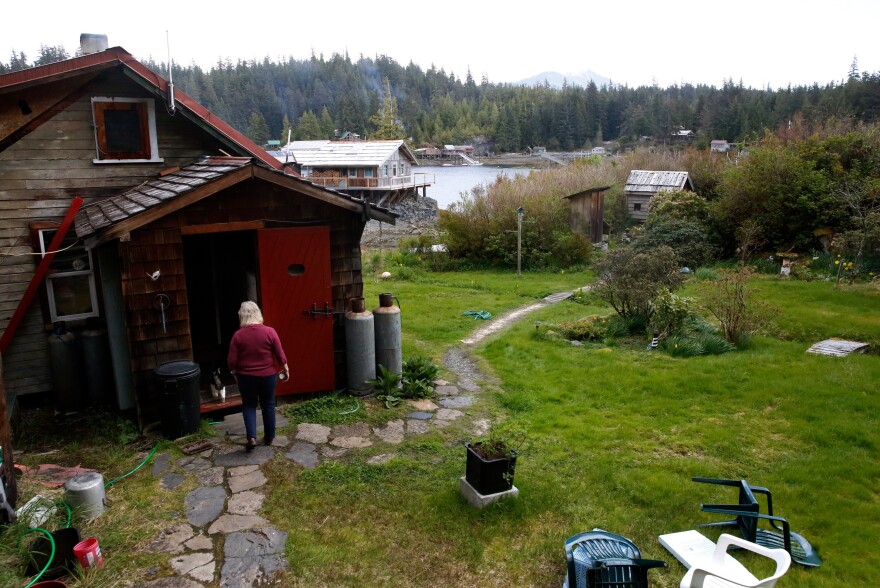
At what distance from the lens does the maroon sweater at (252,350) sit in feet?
22.0

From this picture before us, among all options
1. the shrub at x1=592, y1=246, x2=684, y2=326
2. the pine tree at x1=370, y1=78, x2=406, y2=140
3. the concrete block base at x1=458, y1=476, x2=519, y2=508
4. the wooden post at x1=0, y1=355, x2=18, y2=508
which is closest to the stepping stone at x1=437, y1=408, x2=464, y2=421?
the concrete block base at x1=458, y1=476, x2=519, y2=508

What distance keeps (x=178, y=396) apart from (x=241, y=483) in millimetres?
1589

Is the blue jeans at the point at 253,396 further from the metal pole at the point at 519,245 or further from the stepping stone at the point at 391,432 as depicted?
the metal pole at the point at 519,245

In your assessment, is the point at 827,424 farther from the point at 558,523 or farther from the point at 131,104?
the point at 131,104

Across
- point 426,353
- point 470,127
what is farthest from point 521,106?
point 426,353

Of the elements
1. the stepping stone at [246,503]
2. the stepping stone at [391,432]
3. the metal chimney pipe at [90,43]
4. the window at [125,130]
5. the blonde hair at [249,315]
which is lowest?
the stepping stone at [391,432]

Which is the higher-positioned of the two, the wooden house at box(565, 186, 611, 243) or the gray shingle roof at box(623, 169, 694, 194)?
the gray shingle roof at box(623, 169, 694, 194)

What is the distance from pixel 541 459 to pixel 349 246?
398 centimetres

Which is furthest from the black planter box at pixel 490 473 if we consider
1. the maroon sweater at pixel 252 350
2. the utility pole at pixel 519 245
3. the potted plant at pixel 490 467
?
the utility pole at pixel 519 245

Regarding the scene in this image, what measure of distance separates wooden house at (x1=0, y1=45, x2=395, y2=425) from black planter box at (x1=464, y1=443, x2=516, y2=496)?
3504 millimetres

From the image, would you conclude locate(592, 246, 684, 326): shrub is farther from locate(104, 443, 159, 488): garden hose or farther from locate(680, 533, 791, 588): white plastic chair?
locate(104, 443, 159, 488): garden hose

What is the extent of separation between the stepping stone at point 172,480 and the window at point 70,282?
377 cm

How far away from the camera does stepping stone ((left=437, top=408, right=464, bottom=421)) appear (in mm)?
8122

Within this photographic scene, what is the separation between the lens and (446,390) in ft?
30.4
